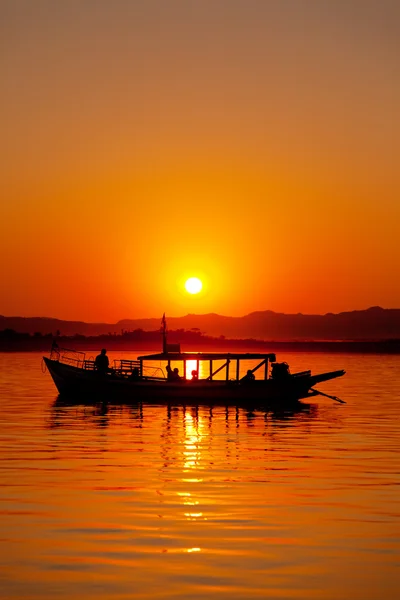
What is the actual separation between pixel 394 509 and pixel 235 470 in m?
8.34

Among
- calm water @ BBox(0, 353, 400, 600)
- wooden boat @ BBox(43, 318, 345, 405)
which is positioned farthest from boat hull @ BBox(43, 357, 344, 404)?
calm water @ BBox(0, 353, 400, 600)

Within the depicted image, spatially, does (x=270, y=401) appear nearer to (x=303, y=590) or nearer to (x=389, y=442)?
(x=389, y=442)

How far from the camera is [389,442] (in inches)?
1577

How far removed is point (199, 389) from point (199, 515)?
41656mm

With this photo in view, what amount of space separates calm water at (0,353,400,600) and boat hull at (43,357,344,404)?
18.7 metres

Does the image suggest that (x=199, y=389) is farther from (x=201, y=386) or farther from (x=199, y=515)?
(x=199, y=515)

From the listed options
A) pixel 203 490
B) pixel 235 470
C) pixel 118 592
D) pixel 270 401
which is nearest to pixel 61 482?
pixel 203 490

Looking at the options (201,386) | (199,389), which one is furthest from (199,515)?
(201,386)

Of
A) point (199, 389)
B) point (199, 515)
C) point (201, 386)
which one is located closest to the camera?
point (199, 515)

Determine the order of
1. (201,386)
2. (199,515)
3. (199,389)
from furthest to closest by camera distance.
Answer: (201,386) → (199,389) → (199,515)

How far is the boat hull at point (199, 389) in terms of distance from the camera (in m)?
63.0

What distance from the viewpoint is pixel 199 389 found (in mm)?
62906

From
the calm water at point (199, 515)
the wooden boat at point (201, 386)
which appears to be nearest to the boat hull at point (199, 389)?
the wooden boat at point (201, 386)

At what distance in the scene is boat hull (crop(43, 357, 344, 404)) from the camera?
63.0 meters
